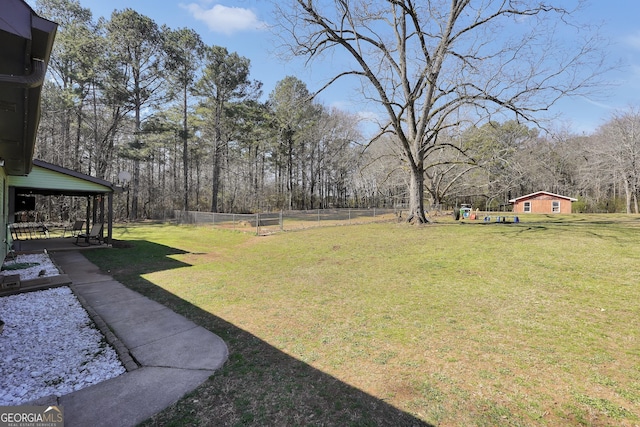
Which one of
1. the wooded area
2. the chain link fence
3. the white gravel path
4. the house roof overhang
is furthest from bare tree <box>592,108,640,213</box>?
the white gravel path

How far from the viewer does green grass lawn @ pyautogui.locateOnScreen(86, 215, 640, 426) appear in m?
2.36

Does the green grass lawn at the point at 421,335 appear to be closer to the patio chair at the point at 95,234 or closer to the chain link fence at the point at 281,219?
the patio chair at the point at 95,234

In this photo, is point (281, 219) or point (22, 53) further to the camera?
point (281, 219)

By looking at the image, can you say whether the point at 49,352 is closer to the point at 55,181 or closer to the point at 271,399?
the point at 271,399

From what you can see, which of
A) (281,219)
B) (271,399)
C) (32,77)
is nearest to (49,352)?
(271,399)

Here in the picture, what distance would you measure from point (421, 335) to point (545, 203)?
119ft

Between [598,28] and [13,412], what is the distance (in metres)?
16.4

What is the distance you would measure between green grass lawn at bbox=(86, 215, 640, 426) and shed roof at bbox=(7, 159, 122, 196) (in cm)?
444

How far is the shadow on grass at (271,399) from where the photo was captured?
88.3 inches

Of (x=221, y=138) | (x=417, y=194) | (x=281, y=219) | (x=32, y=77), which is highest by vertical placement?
(x=221, y=138)

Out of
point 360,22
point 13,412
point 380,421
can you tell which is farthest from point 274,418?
point 360,22

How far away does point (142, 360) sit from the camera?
314 cm

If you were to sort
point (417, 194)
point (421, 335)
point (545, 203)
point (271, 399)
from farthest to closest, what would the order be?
point (545, 203)
point (417, 194)
point (421, 335)
point (271, 399)

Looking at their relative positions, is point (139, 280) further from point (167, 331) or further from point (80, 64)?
point (80, 64)
